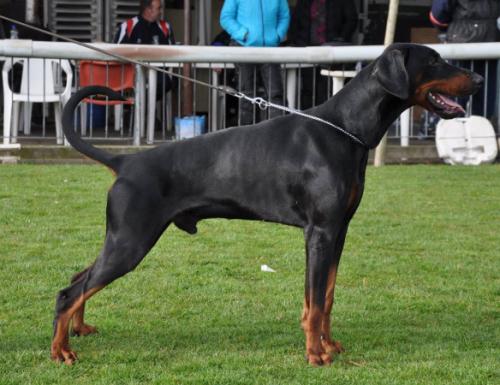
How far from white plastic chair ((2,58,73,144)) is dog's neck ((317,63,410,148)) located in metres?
7.80

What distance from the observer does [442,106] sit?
595 cm

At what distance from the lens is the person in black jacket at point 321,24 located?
48.6ft

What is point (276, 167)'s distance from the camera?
5.85 m

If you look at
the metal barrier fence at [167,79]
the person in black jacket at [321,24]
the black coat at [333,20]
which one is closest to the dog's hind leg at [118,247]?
the metal barrier fence at [167,79]

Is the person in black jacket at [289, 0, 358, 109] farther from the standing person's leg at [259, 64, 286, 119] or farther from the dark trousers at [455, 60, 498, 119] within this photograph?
the dark trousers at [455, 60, 498, 119]

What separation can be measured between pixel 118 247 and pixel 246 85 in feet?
25.2

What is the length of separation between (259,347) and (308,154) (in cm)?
113

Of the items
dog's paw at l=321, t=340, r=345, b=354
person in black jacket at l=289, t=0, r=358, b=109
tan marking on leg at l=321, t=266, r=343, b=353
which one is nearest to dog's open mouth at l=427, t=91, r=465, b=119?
tan marking on leg at l=321, t=266, r=343, b=353

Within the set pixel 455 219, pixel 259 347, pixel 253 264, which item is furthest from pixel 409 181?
pixel 259 347

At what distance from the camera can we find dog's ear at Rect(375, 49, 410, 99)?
5.79 m

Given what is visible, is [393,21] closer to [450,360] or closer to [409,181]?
[409,181]

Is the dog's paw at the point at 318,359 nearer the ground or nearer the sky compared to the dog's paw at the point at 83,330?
nearer the sky

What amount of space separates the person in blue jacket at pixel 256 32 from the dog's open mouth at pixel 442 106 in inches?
278

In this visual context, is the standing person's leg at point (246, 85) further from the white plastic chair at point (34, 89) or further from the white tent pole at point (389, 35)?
the white plastic chair at point (34, 89)
